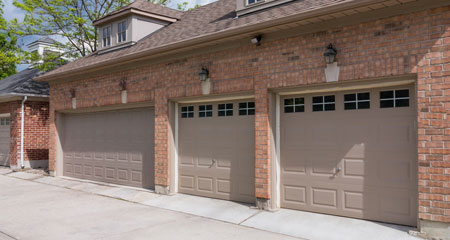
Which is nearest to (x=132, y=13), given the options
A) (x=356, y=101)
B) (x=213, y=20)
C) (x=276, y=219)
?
(x=213, y=20)

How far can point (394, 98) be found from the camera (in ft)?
19.6

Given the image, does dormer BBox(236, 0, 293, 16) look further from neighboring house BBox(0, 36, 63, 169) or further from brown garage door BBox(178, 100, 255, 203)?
neighboring house BBox(0, 36, 63, 169)

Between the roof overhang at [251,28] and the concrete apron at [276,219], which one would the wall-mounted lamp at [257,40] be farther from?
the concrete apron at [276,219]

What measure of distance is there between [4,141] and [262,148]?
14281mm

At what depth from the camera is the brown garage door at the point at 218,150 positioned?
781 centimetres

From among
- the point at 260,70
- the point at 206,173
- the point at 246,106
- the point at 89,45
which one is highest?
the point at 89,45

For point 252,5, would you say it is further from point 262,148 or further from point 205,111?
point 262,148

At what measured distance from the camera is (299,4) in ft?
23.7

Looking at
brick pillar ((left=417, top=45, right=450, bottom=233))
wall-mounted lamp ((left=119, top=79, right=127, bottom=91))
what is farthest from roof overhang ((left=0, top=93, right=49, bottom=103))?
brick pillar ((left=417, top=45, right=450, bottom=233))

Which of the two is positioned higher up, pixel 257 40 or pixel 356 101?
pixel 257 40

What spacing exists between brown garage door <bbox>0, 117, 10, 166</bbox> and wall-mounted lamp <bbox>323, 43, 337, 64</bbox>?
50.0 feet

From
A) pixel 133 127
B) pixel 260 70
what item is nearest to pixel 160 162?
pixel 133 127

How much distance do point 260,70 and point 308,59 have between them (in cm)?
111

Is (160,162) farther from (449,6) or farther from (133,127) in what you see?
(449,6)
